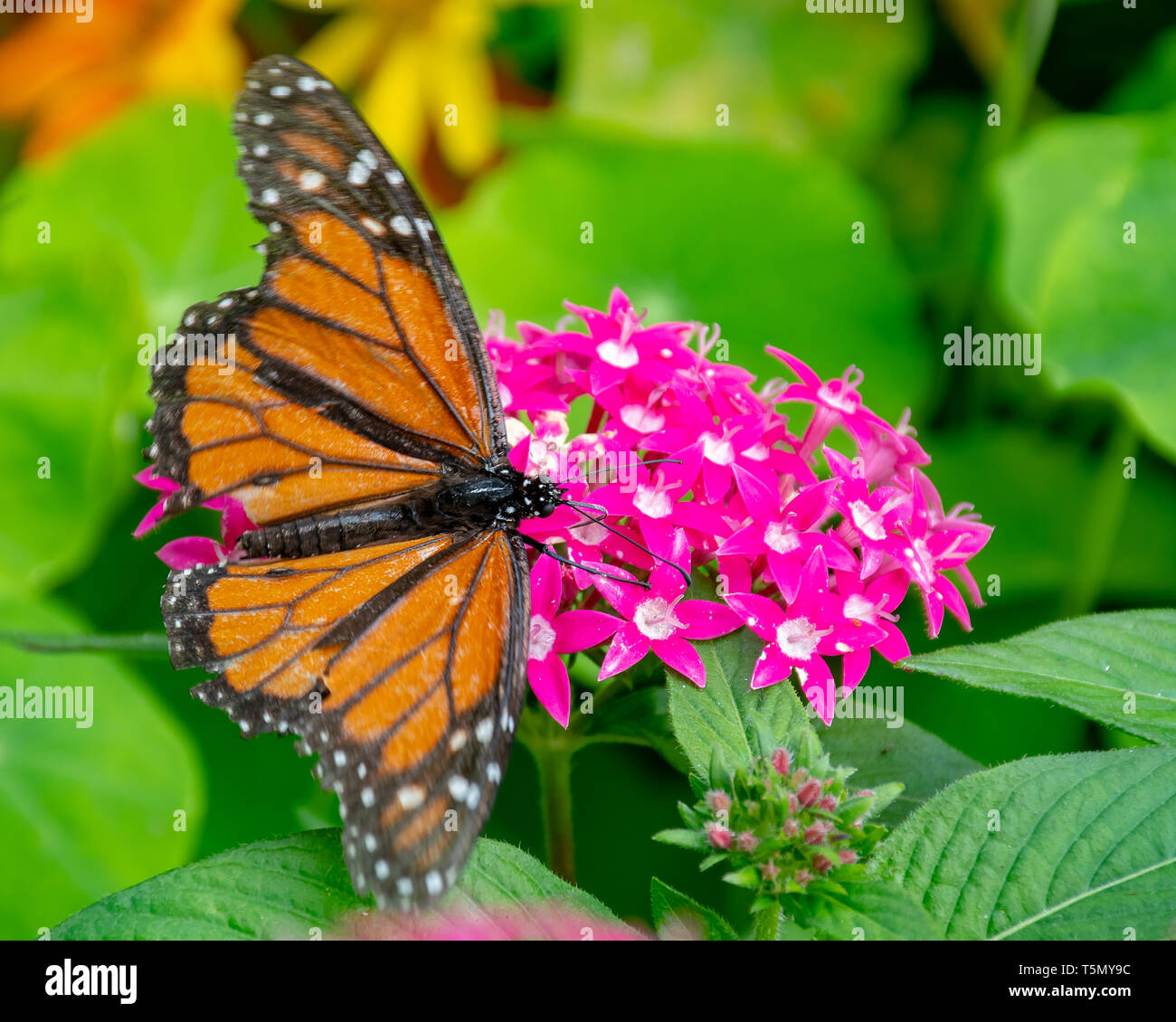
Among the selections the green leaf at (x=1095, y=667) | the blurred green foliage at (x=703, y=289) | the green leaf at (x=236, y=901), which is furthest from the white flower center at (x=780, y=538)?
the blurred green foliage at (x=703, y=289)

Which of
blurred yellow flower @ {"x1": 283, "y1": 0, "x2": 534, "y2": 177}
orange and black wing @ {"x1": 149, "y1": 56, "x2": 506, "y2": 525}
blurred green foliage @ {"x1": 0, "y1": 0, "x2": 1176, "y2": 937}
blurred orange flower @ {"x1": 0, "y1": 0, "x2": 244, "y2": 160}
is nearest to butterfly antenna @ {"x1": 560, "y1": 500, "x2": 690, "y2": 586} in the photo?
orange and black wing @ {"x1": 149, "y1": 56, "x2": 506, "y2": 525}

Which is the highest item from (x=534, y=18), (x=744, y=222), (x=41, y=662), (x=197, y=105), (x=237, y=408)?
(x=534, y=18)

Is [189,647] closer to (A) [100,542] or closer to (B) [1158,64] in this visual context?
(A) [100,542]


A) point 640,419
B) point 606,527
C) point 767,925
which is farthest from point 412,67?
point 767,925

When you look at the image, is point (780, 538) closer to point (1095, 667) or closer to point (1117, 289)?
point (1095, 667)

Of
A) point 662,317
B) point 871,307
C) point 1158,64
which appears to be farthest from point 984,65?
point 662,317

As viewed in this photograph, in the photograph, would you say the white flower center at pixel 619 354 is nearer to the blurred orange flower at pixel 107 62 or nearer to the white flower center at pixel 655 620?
the white flower center at pixel 655 620
